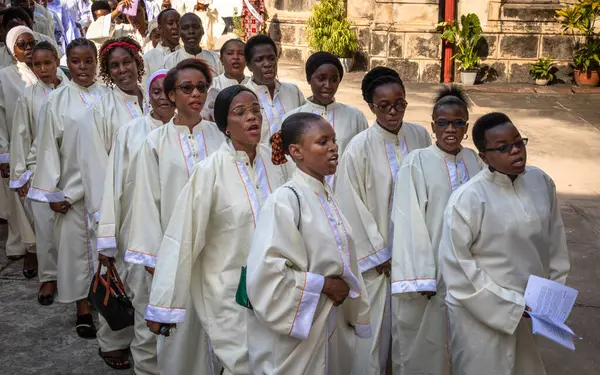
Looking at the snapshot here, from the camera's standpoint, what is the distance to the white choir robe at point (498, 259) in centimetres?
450

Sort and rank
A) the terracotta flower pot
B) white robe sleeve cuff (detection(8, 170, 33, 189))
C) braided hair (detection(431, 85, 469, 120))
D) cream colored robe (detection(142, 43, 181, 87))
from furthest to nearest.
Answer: the terracotta flower pot
cream colored robe (detection(142, 43, 181, 87))
white robe sleeve cuff (detection(8, 170, 33, 189))
braided hair (detection(431, 85, 469, 120))

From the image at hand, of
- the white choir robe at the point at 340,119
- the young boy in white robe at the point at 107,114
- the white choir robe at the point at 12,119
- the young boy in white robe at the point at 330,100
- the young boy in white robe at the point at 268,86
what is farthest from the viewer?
the white choir robe at the point at 12,119

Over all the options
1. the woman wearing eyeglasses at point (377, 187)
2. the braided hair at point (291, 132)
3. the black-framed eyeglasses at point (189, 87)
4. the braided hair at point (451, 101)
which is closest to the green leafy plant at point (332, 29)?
the woman wearing eyeglasses at point (377, 187)

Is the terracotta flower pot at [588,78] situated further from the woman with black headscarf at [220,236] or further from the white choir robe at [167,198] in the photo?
the woman with black headscarf at [220,236]

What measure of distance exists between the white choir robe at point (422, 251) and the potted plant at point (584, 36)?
10.7 meters

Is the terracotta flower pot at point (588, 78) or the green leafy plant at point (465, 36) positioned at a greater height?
the green leafy plant at point (465, 36)

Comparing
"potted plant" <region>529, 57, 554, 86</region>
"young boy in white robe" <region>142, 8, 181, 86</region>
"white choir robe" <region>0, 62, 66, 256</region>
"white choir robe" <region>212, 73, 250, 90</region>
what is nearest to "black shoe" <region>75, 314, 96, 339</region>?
"white choir robe" <region>0, 62, 66, 256</region>

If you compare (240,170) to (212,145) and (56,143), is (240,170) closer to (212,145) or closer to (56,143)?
(212,145)

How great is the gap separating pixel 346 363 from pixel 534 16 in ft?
41.3

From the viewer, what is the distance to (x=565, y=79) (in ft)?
52.1

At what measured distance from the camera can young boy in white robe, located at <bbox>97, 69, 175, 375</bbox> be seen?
552cm

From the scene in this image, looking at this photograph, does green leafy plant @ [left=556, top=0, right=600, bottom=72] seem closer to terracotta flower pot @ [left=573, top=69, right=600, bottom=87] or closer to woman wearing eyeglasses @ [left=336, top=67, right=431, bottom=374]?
terracotta flower pot @ [left=573, top=69, right=600, bottom=87]

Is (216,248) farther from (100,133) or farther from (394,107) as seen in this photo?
(100,133)

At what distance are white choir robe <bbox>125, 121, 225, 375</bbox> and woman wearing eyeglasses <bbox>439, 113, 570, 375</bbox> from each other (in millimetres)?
1492
